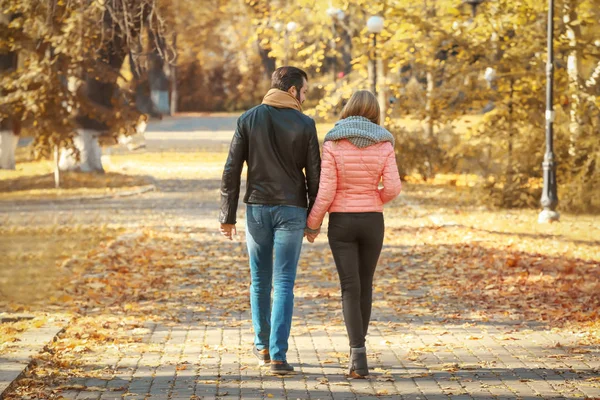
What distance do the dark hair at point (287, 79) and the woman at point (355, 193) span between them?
1.20ft

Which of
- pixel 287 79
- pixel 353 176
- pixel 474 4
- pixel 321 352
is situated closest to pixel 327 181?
pixel 353 176

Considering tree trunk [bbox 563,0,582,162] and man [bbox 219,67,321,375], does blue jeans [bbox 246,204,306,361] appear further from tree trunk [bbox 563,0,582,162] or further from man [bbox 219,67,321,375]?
tree trunk [bbox 563,0,582,162]

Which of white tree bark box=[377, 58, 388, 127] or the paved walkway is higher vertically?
white tree bark box=[377, 58, 388, 127]

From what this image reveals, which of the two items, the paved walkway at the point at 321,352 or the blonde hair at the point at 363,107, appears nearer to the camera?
the paved walkway at the point at 321,352

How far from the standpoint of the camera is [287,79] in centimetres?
750

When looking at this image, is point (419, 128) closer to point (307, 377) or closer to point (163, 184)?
point (163, 184)

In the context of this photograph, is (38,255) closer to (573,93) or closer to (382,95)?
(573,93)

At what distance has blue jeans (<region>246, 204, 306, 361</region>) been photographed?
7480 mm

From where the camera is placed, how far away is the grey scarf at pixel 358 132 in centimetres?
727

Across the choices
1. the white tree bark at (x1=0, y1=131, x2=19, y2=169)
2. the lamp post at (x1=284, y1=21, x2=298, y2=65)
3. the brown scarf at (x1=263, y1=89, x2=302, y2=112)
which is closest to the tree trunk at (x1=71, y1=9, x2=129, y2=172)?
the white tree bark at (x1=0, y1=131, x2=19, y2=169)

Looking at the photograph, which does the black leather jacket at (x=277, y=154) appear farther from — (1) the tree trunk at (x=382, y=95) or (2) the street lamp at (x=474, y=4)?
(1) the tree trunk at (x=382, y=95)

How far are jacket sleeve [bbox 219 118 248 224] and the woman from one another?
0.52m

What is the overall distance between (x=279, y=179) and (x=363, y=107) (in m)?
0.70

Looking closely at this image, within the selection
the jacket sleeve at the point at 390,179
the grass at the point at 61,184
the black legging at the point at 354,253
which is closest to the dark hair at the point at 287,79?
the jacket sleeve at the point at 390,179
